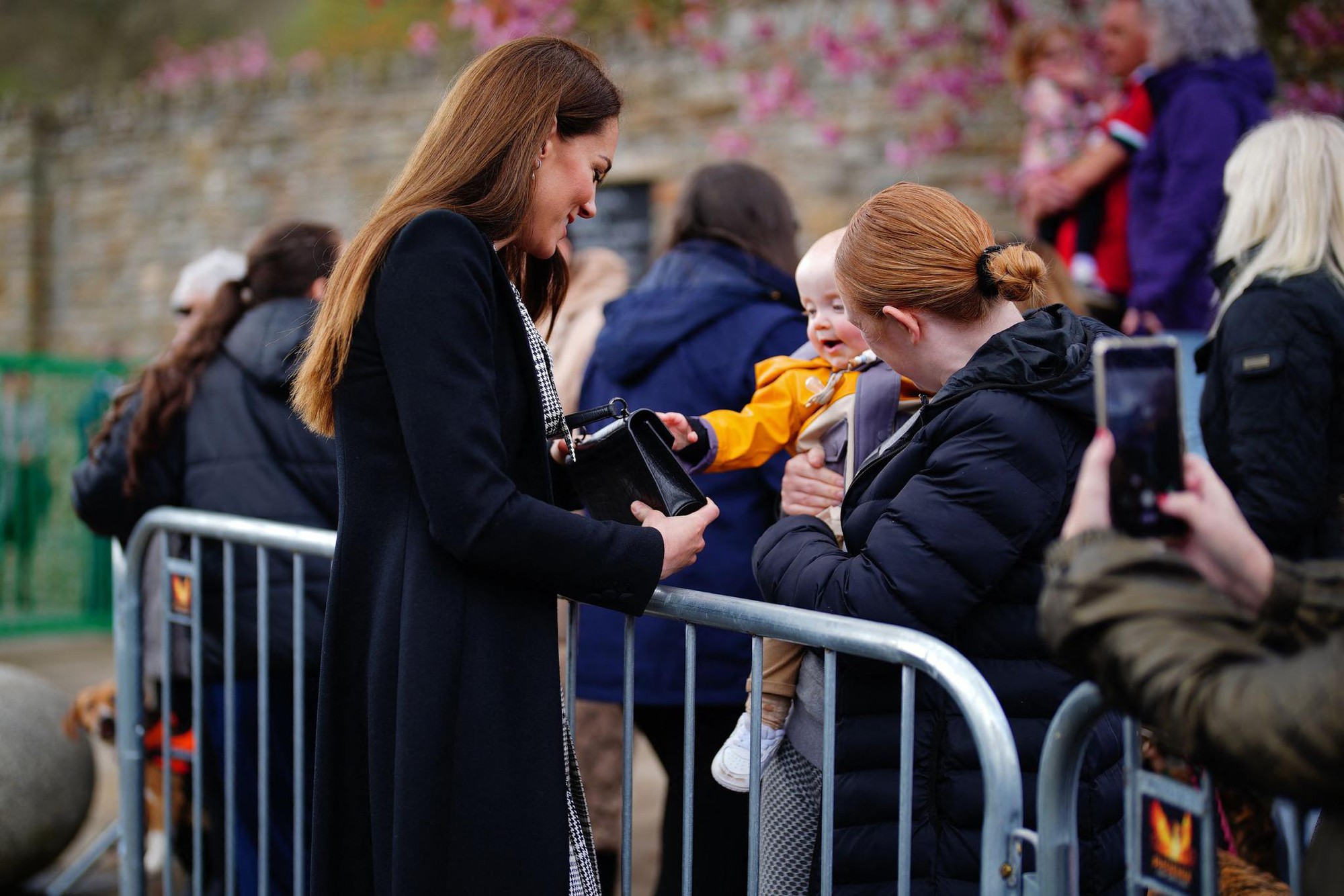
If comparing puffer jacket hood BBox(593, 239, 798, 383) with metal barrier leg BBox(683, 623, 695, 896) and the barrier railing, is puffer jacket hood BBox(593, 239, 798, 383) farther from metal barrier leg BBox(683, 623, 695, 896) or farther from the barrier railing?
the barrier railing

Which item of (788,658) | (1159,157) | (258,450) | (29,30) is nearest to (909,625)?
(788,658)

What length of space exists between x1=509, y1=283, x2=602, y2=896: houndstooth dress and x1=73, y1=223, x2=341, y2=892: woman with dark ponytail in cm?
125

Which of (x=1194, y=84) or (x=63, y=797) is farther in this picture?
(x=1194, y=84)

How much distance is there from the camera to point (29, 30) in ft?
86.6

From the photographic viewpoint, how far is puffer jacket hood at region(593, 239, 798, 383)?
3125 millimetres

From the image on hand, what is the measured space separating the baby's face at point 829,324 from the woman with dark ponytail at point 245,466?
1336 mm

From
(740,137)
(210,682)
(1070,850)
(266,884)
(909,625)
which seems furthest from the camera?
Result: (740,137)

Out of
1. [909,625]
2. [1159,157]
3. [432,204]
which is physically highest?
[1159,157]

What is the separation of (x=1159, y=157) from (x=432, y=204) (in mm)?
3370

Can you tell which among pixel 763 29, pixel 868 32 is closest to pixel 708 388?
pixel 868 32

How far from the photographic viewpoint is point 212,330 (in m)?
3.58

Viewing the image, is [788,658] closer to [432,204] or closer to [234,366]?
[432,204]

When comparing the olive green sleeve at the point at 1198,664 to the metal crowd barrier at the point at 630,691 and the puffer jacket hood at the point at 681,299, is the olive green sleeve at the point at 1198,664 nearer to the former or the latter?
the metal crowd barrier at the point at 630,691

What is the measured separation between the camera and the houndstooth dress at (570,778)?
207 cm
